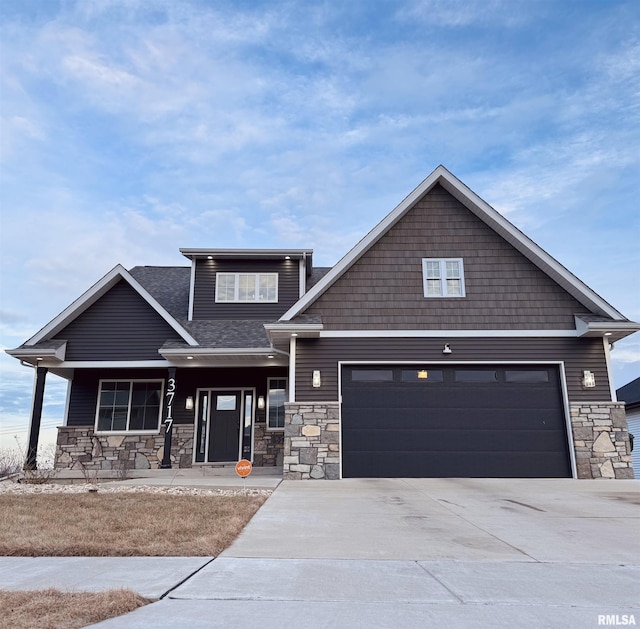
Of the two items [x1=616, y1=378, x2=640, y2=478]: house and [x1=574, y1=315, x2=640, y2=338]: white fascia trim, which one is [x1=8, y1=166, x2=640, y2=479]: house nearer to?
[x1=574, y1=315, x2=640, y2=338]: white fascia trim

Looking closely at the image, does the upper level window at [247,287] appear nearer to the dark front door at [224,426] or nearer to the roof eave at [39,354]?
the dark front door at [224,426]

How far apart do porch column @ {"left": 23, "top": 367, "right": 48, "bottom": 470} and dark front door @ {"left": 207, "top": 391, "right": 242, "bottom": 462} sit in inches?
167

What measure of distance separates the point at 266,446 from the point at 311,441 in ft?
11.1

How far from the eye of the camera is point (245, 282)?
1482cm

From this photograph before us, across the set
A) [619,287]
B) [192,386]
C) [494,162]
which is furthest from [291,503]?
[619,287]

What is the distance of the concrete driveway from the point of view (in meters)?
2.95

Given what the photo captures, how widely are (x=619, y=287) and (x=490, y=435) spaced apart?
15108 mm

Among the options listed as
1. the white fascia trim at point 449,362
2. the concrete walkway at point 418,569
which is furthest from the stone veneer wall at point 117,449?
the concrete walkway at point 418,569

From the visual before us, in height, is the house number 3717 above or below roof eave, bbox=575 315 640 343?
below

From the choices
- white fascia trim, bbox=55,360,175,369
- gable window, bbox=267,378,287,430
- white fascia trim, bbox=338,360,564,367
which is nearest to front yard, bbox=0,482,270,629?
white fascia trim, bbox=338,360,564,367

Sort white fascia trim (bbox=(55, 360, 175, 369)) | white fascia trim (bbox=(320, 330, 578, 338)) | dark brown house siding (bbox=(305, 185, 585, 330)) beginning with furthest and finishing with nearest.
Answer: white fascia trim (bbox=(55, 360, 175, 369)), dark brown house siding (bbox=(305, 185, 585, 330)), white fascia trim (bbox=(320, 330, 578, 338))

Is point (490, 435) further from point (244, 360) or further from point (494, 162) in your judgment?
point (494, 162)

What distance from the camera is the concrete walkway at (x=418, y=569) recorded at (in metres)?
2.95

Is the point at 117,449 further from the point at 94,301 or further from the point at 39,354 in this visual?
the point at 94,301
